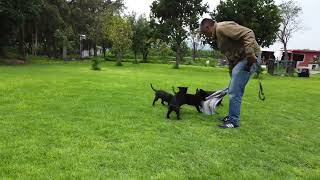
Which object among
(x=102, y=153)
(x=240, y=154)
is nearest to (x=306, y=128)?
(x=240, y=154)

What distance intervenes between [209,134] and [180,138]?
1.86ft

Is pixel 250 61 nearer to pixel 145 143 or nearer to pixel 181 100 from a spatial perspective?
pixel 181 100

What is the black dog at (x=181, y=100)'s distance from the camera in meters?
7.21

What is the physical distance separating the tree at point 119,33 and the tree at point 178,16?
522cm

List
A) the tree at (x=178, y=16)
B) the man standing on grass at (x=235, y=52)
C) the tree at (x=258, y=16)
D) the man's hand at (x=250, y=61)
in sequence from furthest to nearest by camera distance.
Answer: the tree at (x=178, y=16) → the tree at (x=258, y=16) → the man standing on grass at (x=235, y=52) → the man's hand at (x=250, y=61)

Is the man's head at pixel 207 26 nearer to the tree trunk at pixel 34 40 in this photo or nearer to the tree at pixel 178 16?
the tree at pixel 178 16

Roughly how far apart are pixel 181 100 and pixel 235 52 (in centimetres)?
131

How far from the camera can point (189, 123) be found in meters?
6.93

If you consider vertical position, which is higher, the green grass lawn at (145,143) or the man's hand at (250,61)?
the man's hand at (250,61)

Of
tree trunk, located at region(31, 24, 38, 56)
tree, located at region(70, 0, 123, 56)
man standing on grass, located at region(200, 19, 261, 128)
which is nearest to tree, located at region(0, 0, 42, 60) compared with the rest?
tree trunk, located at region(31, 24, 38, 56)

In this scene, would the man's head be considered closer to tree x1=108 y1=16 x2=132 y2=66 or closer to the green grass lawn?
the green grass lawn

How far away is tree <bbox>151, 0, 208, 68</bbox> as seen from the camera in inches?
1423

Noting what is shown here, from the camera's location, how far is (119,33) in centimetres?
4100

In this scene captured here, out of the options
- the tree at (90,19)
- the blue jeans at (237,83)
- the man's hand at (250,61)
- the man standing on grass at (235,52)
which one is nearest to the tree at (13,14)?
the tree at (90,19)
